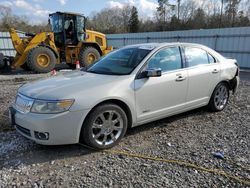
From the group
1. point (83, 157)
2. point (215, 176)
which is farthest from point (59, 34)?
point (215, 176)

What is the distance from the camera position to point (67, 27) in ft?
41.5


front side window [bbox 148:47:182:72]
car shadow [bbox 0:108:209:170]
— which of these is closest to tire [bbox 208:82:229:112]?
front side window [bbox 148:47:182:72]

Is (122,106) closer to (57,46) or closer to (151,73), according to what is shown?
(151,73)

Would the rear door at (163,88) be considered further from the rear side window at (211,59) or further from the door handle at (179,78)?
the rear side window at (211,59)

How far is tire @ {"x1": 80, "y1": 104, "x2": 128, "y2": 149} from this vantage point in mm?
3533

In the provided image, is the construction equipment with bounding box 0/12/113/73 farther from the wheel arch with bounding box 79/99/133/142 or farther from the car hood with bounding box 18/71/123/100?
the wheel arch with bounding box 79/99/133/142

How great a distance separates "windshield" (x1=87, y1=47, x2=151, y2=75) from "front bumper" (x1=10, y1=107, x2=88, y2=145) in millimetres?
1094

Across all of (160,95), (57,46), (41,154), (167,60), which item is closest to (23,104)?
(41,154)

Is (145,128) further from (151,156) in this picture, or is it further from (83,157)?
(83,157)

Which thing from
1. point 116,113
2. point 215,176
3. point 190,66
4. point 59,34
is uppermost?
point 59,34

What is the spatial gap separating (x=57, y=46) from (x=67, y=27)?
1.17 metres

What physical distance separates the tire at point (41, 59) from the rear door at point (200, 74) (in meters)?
8.74

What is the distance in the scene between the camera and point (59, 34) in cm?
1280

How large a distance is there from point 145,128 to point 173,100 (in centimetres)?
75
